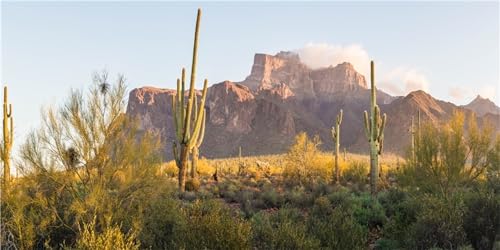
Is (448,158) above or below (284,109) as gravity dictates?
below

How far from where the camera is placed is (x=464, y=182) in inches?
695

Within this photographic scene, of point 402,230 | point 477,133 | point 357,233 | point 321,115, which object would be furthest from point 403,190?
point 321,115

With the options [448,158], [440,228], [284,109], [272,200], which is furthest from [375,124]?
[284,109]

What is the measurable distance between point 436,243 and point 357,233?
1549 millimetres

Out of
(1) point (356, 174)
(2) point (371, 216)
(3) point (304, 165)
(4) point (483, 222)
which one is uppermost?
(4) point (483, 222)

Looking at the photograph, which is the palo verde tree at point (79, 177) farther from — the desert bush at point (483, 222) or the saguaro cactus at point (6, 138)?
the desert bush at point (483, 222)

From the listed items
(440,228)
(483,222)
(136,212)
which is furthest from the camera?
(136,212)

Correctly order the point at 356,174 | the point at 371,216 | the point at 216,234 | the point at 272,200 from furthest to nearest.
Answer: the point at 356,174, the point at 272,200, the point at 371,216, the point at 216,234

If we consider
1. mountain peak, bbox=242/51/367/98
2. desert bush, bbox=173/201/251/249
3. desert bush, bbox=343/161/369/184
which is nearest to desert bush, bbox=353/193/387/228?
desert bush, bbox=173/201/251/249

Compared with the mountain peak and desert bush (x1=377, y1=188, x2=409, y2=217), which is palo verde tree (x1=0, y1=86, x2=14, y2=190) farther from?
the mountain peak

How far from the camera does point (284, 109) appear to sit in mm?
103812

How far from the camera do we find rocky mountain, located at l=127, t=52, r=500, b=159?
83.8 metres

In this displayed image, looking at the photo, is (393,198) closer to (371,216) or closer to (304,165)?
(371,216)

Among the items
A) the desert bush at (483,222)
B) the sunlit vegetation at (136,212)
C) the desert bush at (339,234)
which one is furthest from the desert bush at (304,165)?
the desert bush at (339,234)
